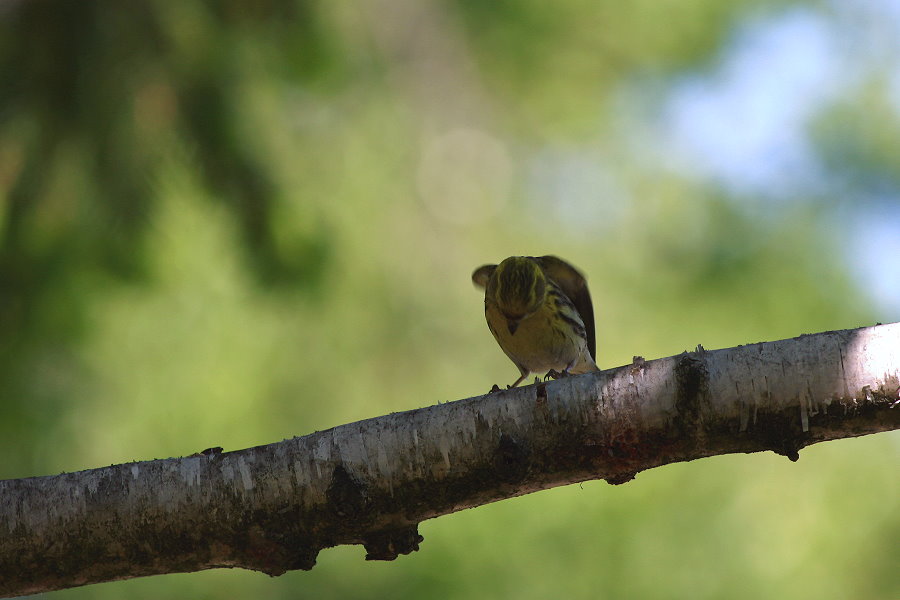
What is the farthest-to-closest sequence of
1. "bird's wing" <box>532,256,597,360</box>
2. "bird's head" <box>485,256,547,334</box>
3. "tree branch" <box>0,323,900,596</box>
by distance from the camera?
"bird's wing" <box>532,256,597,360</box>
"bird's head" <box>485,256,547,334</box>
"tree branch" <box>0,323,900,596</box>

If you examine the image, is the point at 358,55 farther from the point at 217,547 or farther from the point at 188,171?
the point at 217,547

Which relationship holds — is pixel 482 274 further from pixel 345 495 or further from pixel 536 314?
pixel 345 495

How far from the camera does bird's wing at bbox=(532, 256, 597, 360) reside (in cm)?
421

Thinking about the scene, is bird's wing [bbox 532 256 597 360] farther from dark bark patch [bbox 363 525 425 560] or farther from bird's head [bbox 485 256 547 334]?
dark bark patch [bbox 363 525 425 560]

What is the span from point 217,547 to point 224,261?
3.36 metres

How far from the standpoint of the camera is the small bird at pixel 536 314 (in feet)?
12.2

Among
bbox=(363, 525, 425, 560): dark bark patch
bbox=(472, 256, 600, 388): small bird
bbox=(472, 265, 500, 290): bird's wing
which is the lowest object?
bbox=(363, 525, 425, 560): dark bark patch

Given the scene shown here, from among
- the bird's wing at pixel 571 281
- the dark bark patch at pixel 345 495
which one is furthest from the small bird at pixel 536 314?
the dark bark patch at pixel 345 495

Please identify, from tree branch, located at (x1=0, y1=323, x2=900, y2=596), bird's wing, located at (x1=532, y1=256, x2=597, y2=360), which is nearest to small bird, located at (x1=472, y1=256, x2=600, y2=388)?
bird's wing, located at (x1=532, y1=256, x2=597, y2=360)

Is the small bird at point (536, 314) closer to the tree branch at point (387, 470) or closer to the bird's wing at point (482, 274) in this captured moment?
the bird's wing at point (482, 274)

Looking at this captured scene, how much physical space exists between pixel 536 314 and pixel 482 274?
54cm

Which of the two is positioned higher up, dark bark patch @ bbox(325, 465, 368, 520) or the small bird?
the small bird

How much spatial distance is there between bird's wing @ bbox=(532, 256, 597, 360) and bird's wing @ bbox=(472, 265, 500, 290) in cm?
2

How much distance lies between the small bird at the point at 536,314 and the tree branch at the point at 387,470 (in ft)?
4.79
